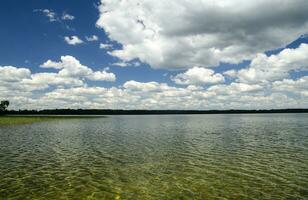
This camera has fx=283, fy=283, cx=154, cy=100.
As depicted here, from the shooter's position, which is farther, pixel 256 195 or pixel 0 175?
pixel 0 175

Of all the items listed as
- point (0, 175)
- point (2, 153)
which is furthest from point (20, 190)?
point (2, 153)

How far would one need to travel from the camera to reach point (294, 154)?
3428 cm

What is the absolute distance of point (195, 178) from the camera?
2306cm

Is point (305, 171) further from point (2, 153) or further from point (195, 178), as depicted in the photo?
point (2, 153)

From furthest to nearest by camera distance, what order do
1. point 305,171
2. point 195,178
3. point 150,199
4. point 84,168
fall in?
1. point 84,168
2. point 305,171
3. point 195,178
4. point 150,199

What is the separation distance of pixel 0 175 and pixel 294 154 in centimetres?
3177

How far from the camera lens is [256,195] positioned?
18422mm

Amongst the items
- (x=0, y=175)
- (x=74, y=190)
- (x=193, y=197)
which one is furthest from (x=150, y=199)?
(x=0, y=175)

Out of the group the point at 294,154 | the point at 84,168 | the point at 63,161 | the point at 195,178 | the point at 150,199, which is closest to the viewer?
the point at 150,199

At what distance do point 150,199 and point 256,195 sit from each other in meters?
6.91

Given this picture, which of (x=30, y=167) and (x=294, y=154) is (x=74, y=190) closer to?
(x=30, y=167)

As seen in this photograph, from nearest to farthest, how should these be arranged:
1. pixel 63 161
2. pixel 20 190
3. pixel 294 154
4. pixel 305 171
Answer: pixel 20 190, pixel 305 171, pixel 63 161, pixel 294 154

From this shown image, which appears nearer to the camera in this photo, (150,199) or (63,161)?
(150,199)

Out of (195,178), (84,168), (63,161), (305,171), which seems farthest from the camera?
(63,161)
